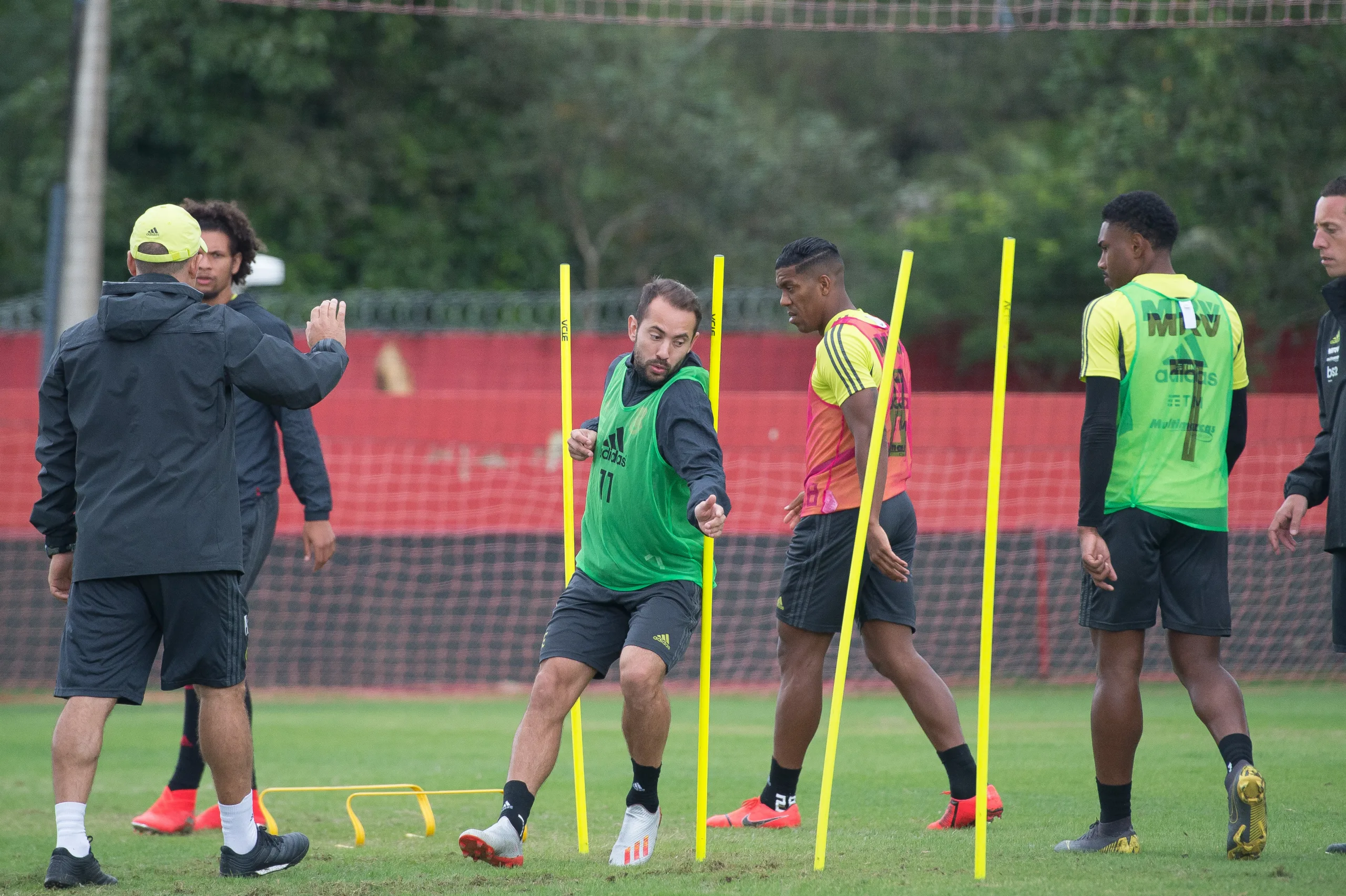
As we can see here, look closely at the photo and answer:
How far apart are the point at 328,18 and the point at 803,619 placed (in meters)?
19.0

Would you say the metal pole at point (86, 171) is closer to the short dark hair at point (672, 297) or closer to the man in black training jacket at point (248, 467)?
the man in black training jacket at point (248, 467)

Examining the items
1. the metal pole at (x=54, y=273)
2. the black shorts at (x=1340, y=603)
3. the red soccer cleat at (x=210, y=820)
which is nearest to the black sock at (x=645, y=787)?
the red soccer cleat at (x=210, y=820)

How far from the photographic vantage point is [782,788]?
560 cm

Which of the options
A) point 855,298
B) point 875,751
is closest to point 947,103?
point 855,298

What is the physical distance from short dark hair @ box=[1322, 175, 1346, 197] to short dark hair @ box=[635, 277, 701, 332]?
2242mm

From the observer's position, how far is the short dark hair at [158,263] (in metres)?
4.59

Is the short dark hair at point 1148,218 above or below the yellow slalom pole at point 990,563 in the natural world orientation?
above

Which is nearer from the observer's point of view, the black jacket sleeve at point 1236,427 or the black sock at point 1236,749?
the black sock at point 1236,749

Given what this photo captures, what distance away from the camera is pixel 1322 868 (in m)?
4.39

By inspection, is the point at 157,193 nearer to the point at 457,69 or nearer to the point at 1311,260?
the point at 457,69

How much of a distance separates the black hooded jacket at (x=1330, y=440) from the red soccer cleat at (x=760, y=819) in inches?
87.7

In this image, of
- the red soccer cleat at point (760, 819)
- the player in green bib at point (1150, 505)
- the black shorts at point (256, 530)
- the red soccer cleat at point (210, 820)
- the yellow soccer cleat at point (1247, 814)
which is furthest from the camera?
the red soccer cleat at point (210, 820)

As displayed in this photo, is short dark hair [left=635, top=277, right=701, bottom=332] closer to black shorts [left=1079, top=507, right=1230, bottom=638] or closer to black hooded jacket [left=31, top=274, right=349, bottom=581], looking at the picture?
black hooded jacket [left=31, top=274, right=349, bottom=581]

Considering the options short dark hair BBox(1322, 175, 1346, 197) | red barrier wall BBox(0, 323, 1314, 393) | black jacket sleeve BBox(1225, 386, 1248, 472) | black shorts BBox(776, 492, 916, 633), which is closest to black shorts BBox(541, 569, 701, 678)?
black shorts BBox(776, 492, 916, 633)
